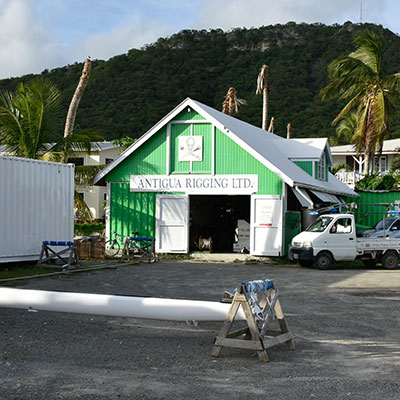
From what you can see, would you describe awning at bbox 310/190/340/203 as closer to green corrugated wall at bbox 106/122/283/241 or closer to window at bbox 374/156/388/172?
green corrugated wall at bbox 106/122/283/241

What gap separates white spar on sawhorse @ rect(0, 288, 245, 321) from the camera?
8086 mm

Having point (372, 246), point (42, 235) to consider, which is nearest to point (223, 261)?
point (372, 246)

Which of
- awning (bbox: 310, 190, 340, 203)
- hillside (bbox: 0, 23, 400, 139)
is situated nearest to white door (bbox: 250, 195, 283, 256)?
awning (bbox: 310, 190, 340, 203)

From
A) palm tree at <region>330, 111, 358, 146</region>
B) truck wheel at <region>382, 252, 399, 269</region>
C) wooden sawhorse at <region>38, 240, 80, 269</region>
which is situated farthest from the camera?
palm tree at <region>330, 111, 358, 146</region>

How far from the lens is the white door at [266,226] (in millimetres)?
22375

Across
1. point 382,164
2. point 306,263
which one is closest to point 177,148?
point 306,263

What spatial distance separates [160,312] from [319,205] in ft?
64.7

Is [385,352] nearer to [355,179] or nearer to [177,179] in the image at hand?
[177,179]

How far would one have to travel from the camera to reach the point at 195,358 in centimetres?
769

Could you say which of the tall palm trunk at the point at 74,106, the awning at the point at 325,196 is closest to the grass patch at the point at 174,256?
the awning at the point at 325,196

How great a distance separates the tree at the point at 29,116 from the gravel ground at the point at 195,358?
11.4 meters

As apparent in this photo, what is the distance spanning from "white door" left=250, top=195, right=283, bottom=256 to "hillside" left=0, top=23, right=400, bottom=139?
102 ft

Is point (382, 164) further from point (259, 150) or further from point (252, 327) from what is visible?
point (252, 327)

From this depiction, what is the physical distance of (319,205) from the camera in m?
27.0
